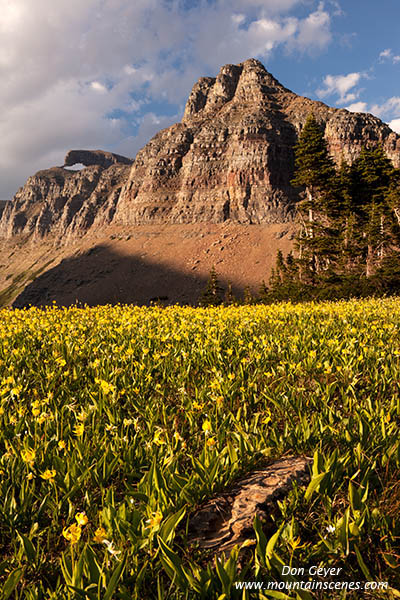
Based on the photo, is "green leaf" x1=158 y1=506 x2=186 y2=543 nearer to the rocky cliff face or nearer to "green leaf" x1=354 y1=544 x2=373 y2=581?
"green leaf" x1=354 y1=544 x2=373 y2=581

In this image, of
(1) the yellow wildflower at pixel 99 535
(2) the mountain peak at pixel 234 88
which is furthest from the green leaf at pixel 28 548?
(2) the mountain peak at pixel 234 88

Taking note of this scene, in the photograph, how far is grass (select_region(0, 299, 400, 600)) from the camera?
4.55ft

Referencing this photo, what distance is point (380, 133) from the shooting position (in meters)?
102

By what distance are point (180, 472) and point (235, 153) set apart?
373 feet

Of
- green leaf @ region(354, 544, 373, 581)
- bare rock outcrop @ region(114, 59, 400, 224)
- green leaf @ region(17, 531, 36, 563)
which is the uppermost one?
bare rock outcrop @ region(114, 59, 400, 224)

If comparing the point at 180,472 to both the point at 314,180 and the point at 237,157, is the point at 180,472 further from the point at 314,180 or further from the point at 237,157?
the point at 237,157

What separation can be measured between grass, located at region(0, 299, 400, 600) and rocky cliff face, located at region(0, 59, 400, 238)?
3856 inches

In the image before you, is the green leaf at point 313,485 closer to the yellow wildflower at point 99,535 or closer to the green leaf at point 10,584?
the yellow wildflower at point 99,535

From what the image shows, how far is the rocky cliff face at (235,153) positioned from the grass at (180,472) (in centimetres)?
9793

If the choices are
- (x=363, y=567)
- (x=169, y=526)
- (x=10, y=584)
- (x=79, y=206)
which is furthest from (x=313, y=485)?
(x=79, y=206)

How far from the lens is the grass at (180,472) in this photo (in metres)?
1.39

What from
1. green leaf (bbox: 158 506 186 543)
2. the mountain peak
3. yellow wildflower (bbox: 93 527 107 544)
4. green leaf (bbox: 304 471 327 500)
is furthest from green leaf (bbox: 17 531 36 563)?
the mountain peak

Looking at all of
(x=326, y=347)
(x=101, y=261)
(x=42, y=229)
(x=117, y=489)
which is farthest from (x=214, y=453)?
(x=42, y=229)

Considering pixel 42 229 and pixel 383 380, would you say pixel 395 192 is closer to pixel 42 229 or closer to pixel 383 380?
pixel 383 380
